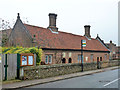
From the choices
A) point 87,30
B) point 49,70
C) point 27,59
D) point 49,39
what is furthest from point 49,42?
point 87,30

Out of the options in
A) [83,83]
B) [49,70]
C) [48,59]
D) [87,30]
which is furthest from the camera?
[87,30]

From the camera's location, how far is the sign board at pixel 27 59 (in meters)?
13.9

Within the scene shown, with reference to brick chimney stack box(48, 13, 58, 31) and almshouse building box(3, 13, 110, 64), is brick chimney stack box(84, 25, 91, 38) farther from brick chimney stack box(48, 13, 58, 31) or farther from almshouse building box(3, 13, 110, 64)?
brick chimney stack box(48, 13, 58, 31)

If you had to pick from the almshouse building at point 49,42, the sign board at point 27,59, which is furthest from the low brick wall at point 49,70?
the almshouse building at point 49,42

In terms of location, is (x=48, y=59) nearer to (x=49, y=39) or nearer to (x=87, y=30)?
(x=49, y=39)

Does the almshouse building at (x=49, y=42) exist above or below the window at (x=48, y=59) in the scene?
above

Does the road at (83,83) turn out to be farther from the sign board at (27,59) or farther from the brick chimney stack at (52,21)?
the brick chimney stack at (52,21)

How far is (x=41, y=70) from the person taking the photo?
1553 centimetres

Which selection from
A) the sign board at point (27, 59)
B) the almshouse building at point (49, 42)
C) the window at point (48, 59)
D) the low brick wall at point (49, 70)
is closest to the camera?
the sign board at point (27, 59)

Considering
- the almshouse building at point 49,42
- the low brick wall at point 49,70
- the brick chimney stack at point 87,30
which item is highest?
the brick chimney stack at point 87,30

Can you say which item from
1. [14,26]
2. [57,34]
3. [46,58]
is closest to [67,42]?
[57,34]

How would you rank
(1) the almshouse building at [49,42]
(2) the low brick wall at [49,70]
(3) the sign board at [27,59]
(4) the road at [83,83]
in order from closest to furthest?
(4) the road at [83,83] < (3) the sign board at [27,59] < (2) the low brick wall at [49,70] < (1) the almshouse building at [49,42]

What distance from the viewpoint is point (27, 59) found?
1448 centimetres

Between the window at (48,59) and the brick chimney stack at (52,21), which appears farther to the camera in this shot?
the brick chimney stack at (52,21)
